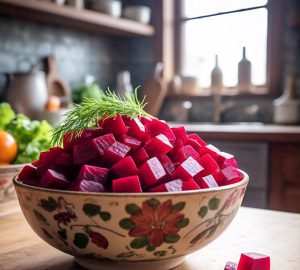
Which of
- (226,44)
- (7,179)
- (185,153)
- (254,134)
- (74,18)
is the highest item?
(74,18)

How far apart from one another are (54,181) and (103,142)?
0.08m

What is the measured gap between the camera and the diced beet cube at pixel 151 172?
55 centimetres

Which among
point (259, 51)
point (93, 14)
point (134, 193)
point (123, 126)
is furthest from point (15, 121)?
point (259, 51)

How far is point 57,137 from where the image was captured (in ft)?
2.28

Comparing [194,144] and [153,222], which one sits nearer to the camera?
[153,222]

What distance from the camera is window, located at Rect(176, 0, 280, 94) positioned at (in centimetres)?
320

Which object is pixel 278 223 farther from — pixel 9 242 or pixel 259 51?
pixel 259 51

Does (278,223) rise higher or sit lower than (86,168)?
lower

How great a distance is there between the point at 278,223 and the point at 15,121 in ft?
2.26

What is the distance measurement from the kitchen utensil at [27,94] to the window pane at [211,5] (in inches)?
58.7

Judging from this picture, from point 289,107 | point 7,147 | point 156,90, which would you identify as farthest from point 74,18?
point 7,147

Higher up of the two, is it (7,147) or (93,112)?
(93,112)

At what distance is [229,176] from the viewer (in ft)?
2.06

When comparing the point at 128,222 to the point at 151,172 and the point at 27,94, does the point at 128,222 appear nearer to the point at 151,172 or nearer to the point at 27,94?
the point at 151,172
